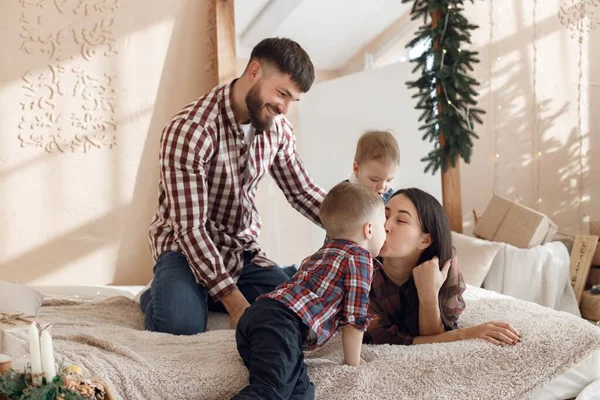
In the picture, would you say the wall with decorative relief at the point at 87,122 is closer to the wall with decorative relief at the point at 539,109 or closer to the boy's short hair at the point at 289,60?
the boy's short hair at the point at 289,60

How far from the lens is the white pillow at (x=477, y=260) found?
372 cm

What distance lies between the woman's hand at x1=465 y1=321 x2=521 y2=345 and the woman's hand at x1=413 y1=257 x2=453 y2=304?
0.47ft

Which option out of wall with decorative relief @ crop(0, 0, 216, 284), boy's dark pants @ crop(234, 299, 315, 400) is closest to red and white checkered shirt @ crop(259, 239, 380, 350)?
boy's dark pants @ crop(234, 299, 315, 400)

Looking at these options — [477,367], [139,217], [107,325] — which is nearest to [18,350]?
[107,325]

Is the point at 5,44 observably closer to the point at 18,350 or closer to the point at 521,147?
the point at 18,350

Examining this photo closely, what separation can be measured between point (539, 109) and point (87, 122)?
2.57m

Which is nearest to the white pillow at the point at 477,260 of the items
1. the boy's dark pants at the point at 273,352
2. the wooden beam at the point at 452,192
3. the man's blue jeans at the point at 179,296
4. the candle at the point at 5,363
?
the wooden beam at the point at 452,192

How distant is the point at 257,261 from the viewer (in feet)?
9.20

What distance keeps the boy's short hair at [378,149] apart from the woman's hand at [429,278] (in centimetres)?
51

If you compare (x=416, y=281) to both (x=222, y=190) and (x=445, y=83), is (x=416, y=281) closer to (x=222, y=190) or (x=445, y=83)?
(x=222, y=190)

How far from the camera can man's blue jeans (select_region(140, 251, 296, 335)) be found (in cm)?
245

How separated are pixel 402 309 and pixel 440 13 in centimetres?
218

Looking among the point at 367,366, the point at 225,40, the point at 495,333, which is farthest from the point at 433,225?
the point at 225,40

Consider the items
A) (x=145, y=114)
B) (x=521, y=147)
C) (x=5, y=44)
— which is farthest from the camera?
(x=521, y=147)
